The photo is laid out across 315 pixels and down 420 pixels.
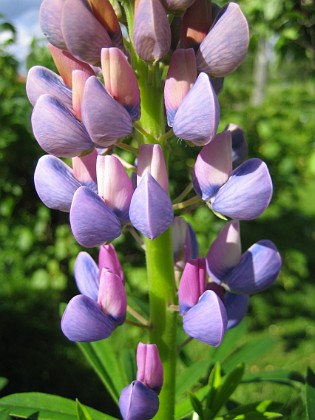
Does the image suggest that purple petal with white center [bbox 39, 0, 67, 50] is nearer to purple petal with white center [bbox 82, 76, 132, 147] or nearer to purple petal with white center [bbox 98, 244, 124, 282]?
purple petal with white center [bbox 82, 76, 132, 147]

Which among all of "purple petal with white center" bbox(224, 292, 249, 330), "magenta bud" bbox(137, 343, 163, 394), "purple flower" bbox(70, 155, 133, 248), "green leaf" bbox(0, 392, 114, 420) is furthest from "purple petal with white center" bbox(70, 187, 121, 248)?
"green leaf" bbox(0, 392, 114, 420)

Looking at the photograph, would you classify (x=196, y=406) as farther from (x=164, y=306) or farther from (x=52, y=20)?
(x=52, y=20)

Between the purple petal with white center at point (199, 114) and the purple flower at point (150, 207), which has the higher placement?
the purple petal with white center at point (199, 114)

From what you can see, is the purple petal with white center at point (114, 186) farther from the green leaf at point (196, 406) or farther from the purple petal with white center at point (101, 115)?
the green leaf at point (196, 406)

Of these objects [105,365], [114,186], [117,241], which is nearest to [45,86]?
[114,186]

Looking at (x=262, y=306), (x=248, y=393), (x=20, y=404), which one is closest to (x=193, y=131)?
(x=20, y=404)

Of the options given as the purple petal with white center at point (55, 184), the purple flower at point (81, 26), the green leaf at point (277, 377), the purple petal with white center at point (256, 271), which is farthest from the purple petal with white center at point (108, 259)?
the green leaf at point (277, 377)
